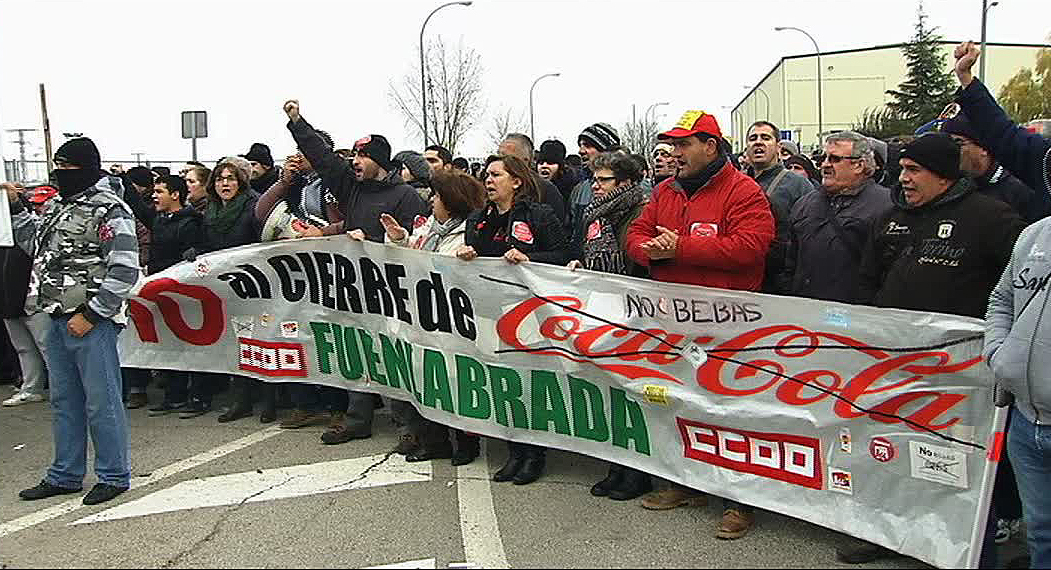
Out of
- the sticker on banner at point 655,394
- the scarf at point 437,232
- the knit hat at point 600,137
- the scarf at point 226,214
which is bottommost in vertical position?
the sticker on banner at point 655,394

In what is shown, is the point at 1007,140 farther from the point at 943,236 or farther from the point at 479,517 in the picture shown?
the point at 479,517

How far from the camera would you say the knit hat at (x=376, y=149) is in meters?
7.01

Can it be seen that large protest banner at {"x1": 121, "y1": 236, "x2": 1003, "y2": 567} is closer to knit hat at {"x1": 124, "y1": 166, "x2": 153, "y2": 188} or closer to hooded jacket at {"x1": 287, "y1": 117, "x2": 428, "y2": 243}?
hooded jacket at {"x1": 287, "y1": 117, "x2": 428, "y2": 243}

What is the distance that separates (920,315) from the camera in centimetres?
418

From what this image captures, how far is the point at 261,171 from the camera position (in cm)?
914

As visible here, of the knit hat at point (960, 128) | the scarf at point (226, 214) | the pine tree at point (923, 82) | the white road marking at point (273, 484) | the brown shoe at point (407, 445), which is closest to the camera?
the knit hat at point (960, 128)

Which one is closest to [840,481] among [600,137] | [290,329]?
[600,137]

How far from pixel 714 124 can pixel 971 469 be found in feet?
7.08

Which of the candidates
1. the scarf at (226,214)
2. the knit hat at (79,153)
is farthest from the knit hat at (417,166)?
the knit hat at (79,153)

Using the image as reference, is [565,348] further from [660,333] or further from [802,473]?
[802,473]

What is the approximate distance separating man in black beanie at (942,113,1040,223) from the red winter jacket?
98 centimetres

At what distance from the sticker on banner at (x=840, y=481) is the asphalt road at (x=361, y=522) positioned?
295 mm

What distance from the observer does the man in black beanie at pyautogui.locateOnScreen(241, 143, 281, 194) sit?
29.9 ft

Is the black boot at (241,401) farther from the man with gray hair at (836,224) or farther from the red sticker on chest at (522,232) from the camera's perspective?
the man with gray hair at (836,224)
